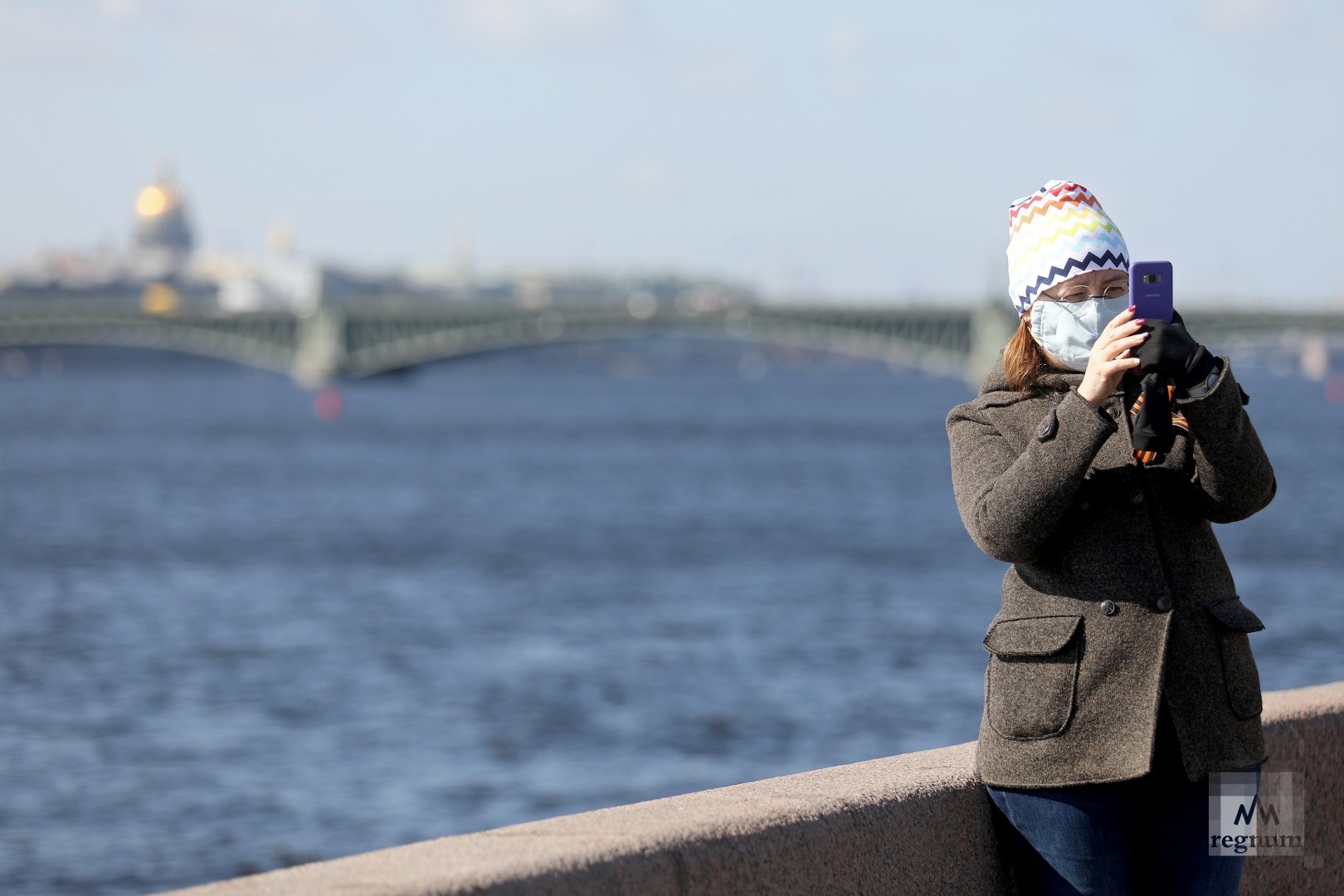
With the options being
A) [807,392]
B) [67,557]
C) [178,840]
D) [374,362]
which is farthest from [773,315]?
[178,840]

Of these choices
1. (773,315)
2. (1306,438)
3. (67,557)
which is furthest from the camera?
(773,315)

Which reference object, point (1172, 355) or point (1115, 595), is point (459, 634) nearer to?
point (1115, 595)

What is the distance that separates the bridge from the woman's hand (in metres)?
56.6

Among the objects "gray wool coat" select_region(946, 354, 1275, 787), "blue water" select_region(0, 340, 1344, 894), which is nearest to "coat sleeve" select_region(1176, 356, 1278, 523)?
"gray wool coat" select_region(946, 354, 1275, 787)

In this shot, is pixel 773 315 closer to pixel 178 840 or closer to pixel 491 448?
pixel 491 448

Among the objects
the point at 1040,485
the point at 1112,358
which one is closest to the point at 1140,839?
the point at 1040,485

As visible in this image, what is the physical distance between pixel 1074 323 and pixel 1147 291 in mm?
122

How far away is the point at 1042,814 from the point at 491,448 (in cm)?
5485

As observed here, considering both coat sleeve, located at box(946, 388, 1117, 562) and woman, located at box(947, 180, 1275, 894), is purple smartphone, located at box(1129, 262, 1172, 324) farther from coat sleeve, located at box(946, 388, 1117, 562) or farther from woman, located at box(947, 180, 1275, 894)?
coat sleeve, located at box(946, 388, 1117, 562)

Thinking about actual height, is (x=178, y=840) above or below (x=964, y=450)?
below

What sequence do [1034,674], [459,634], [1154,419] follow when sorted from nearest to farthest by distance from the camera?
[1154,419], [1034,674], [459,634]

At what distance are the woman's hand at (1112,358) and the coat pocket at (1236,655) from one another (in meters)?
0.33

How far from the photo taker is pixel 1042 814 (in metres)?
2.56

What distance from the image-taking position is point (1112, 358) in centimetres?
242
